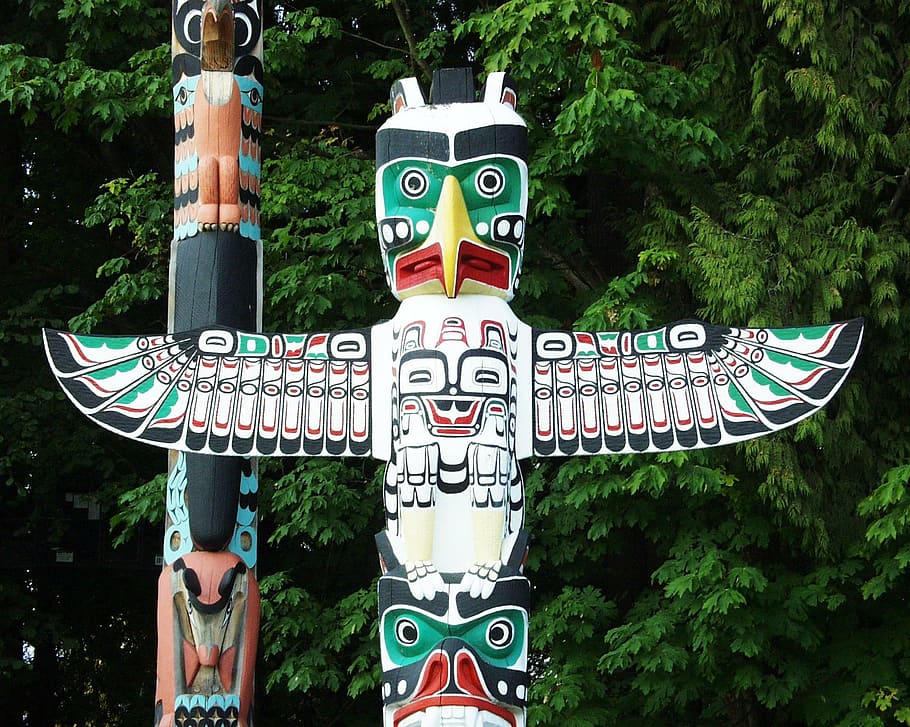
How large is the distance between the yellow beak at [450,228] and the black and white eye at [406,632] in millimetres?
1256

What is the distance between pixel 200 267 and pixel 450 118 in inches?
64.1

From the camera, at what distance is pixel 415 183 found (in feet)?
17.7

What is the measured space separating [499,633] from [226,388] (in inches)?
56.3

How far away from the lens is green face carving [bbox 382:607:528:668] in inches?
194

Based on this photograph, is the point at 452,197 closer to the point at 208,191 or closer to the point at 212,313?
the point at 212,313

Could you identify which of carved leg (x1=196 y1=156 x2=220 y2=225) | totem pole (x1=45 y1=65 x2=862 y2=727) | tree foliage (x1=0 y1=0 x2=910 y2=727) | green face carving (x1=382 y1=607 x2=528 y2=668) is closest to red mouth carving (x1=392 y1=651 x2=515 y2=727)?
green face carving (x1=382 y1=607 x2=528 y2=668)

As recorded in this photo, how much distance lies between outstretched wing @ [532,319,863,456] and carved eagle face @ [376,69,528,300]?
1.55 ft

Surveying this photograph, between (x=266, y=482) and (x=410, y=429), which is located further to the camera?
(x=266, y=482)

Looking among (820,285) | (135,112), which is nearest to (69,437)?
(135,112)

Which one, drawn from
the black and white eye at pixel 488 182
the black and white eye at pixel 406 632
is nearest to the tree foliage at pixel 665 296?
the black and white eye at pixel 488 182

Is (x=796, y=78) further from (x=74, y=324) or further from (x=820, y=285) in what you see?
(x=74, y=324)

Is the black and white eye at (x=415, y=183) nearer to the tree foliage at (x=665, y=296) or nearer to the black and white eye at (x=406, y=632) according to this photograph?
the black and white eye at (x=406, y=632)

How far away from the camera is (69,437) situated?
11078 millimetres

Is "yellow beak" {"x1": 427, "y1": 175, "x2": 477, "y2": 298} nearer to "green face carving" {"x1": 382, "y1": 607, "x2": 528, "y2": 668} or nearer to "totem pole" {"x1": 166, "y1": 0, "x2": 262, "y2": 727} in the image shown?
"totem pole" {"x1": 166, "y1": 0, "x2": 262, "y2": 727}
